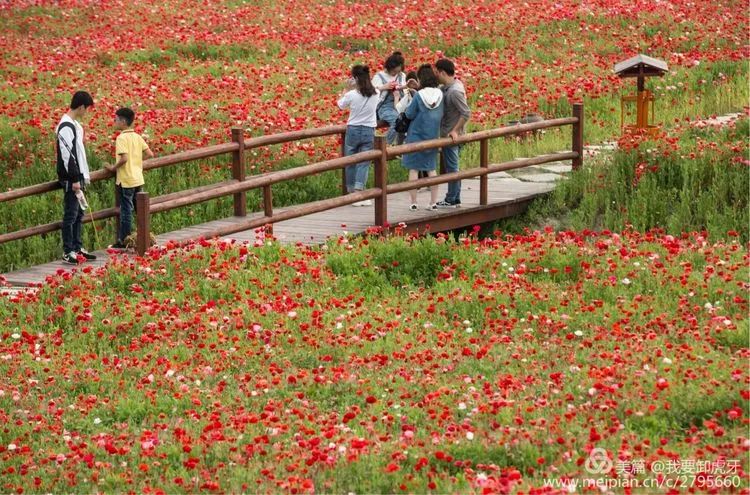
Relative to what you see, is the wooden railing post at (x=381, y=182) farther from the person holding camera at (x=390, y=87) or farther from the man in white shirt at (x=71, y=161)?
the man in white shirt at (x=71, y=161)

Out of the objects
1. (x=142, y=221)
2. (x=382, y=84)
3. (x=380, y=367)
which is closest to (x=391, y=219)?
(x=382, y=84)

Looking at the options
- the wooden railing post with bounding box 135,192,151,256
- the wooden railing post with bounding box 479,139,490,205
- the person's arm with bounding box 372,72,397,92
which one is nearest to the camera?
the wooden railing post with bounding box 135,192,151,256

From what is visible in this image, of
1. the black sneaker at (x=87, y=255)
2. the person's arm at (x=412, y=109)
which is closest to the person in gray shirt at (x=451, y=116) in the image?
the person's arm at (x=412, y=109)

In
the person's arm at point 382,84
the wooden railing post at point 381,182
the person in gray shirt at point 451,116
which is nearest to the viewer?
the wooden railing post at point 381,182

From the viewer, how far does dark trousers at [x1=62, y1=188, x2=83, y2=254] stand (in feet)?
43.1

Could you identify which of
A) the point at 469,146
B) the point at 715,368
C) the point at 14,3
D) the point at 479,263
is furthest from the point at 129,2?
the point at 715,368

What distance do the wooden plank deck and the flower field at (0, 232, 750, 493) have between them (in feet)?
3.46

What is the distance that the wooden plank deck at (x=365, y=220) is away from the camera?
13383 mm

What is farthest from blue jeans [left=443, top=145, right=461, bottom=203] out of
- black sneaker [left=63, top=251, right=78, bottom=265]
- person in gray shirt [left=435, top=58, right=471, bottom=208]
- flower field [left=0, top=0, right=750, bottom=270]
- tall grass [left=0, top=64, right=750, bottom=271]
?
black sneaker [left=63, top=251, right=78, bottom=265]

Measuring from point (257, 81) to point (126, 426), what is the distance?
47.2 ft

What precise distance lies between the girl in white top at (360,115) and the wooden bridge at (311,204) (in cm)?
47

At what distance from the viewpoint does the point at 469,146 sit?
1973 cm

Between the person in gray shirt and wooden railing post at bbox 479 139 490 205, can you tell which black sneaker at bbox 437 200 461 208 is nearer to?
the person in gray shirt

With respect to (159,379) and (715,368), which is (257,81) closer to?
(159,379)
